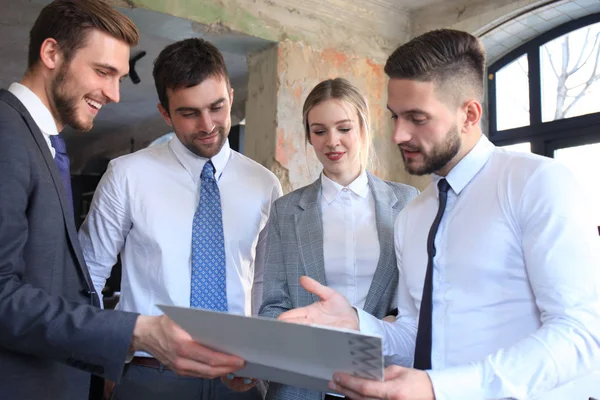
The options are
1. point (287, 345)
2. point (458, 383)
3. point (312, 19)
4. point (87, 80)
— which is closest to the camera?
point (287, 345)

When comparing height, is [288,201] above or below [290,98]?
below

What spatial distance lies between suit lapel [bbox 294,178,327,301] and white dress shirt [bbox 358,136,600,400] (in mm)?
368

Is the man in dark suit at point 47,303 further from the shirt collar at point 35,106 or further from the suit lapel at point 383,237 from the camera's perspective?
the suit lapel at point 383,237

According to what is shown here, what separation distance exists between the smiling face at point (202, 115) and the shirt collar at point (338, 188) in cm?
42

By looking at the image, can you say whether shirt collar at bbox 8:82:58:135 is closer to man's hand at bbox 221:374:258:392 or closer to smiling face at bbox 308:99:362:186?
man's hand at bbox 221:374:258:392

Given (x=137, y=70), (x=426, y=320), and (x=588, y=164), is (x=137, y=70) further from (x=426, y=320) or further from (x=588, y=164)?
(x=426, y=320)

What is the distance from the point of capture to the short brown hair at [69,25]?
1.58 metres

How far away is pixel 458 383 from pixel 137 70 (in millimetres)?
5828

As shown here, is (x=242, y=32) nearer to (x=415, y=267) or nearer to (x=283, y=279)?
(x=283, y=279)

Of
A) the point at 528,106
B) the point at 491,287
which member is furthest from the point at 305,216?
the point at 528,106

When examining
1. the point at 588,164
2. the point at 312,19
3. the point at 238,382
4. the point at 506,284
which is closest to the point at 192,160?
the point at 238,382

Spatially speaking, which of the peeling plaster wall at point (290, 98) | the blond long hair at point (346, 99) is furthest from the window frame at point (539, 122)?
the blond long hair at point (346, 99)

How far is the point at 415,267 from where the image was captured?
1555mm

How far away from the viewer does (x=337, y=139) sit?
6.83 feet
